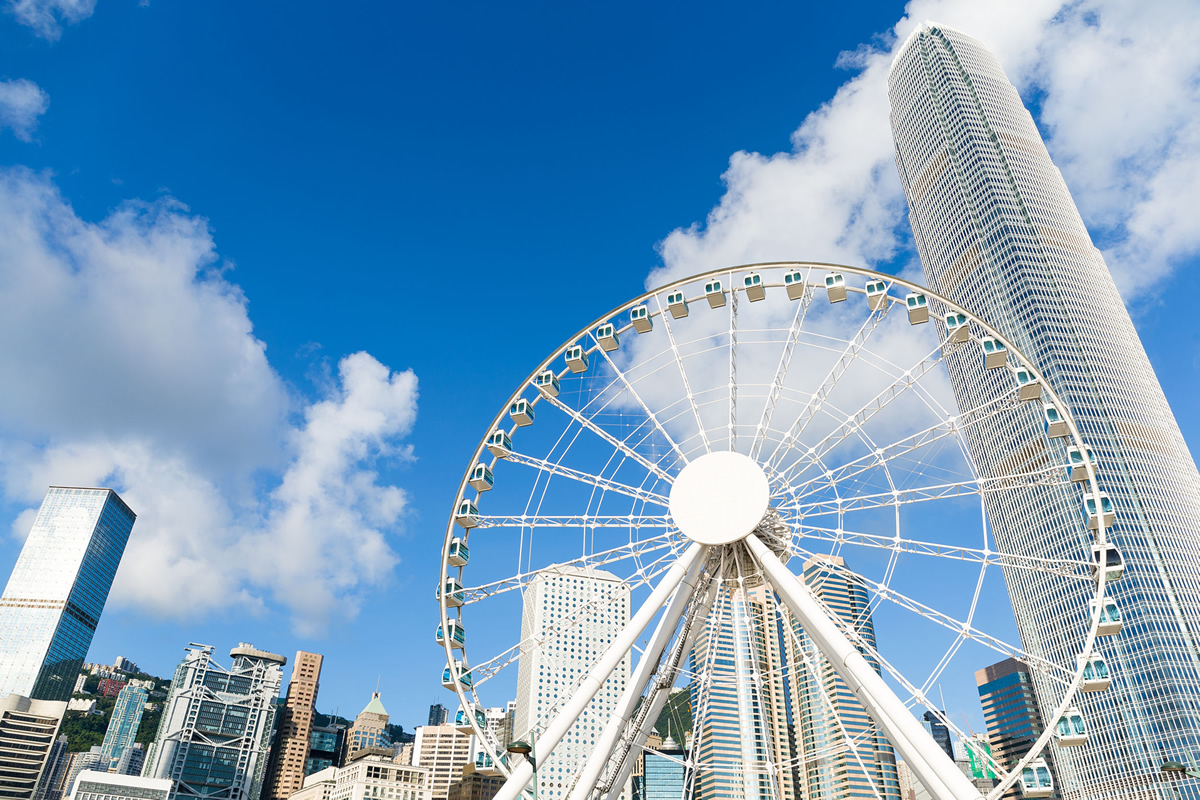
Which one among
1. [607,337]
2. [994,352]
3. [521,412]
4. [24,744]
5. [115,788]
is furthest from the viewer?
[24,744]

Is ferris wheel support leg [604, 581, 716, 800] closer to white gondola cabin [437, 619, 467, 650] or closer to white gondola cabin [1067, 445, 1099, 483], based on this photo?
white gondola cabin [437, 619, 467, 650]

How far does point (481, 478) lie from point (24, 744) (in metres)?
173

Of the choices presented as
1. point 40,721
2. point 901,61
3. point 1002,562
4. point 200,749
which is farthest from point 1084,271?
point 40,721

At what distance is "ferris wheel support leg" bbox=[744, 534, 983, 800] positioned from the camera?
2088 cm

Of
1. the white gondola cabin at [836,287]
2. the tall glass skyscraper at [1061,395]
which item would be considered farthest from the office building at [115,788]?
the white gondola cabin at [836,287]

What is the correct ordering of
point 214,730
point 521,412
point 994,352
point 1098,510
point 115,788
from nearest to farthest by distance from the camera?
1. point 1098,510
2. point 994,352
3. point 521,412
4. point 115,788
5. point 214,730

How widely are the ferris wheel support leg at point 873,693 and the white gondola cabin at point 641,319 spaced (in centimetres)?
1022

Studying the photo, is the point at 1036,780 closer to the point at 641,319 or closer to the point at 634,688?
the point at 634,688

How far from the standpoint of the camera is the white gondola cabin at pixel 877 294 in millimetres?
31047

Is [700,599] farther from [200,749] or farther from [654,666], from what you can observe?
[200,749]

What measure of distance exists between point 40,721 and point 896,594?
185774mm

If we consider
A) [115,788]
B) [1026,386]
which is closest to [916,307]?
[1026,386]

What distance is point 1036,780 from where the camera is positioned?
2361 centimetres

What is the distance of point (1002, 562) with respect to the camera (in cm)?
2800
